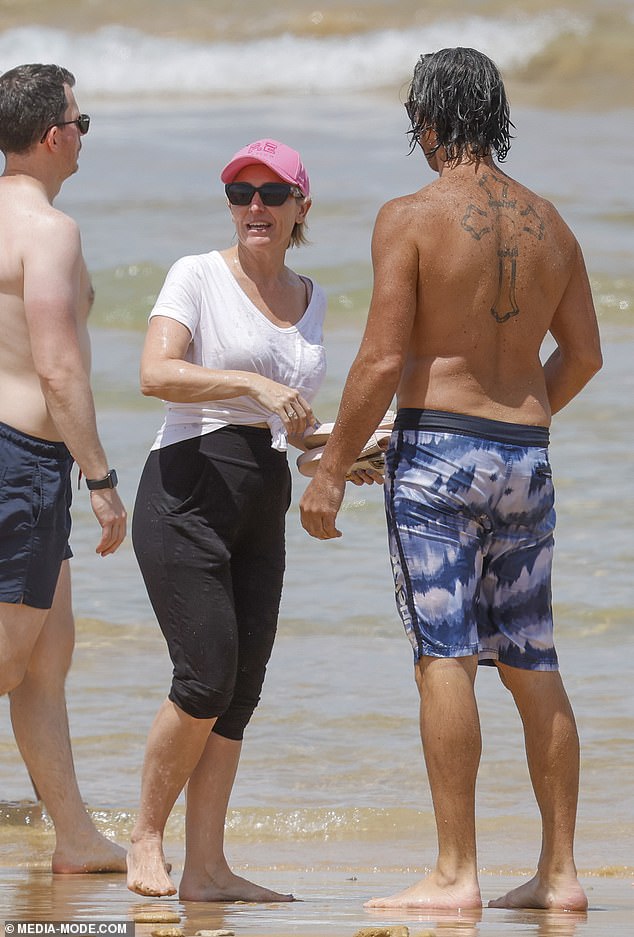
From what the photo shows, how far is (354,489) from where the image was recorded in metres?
9.24

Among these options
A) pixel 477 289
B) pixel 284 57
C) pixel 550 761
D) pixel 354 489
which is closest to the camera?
pixel 477 289

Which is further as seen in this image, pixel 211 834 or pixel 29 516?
pixel 29 516

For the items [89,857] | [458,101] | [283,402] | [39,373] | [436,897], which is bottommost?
[89,857]

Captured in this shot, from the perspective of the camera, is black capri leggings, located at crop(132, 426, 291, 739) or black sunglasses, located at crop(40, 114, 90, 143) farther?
black sunglasses, located at crop(40, 114, 90, 143)

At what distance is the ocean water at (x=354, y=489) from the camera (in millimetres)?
5125

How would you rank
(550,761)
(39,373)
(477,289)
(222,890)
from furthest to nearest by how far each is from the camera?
(39,373) < (222,890) < (550,761) < (477,289)

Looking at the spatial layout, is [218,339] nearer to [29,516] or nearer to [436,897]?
[29,516]

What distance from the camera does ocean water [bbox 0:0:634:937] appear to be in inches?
202

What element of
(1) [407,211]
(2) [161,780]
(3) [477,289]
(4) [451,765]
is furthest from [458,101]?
(2) [161,780]

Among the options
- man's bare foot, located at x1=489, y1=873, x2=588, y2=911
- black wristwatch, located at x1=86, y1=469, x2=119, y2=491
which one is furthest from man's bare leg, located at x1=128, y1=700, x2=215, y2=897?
man's bare foot, located at x1=489, y1=873, x2=588, y2=911

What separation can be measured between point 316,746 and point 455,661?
2.28 m

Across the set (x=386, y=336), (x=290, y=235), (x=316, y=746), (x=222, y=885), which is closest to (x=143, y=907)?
(x=222, y=885)

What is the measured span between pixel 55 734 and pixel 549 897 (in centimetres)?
161

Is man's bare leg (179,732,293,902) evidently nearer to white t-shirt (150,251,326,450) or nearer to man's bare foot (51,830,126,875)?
man's bare foot (51,830,126,875)
